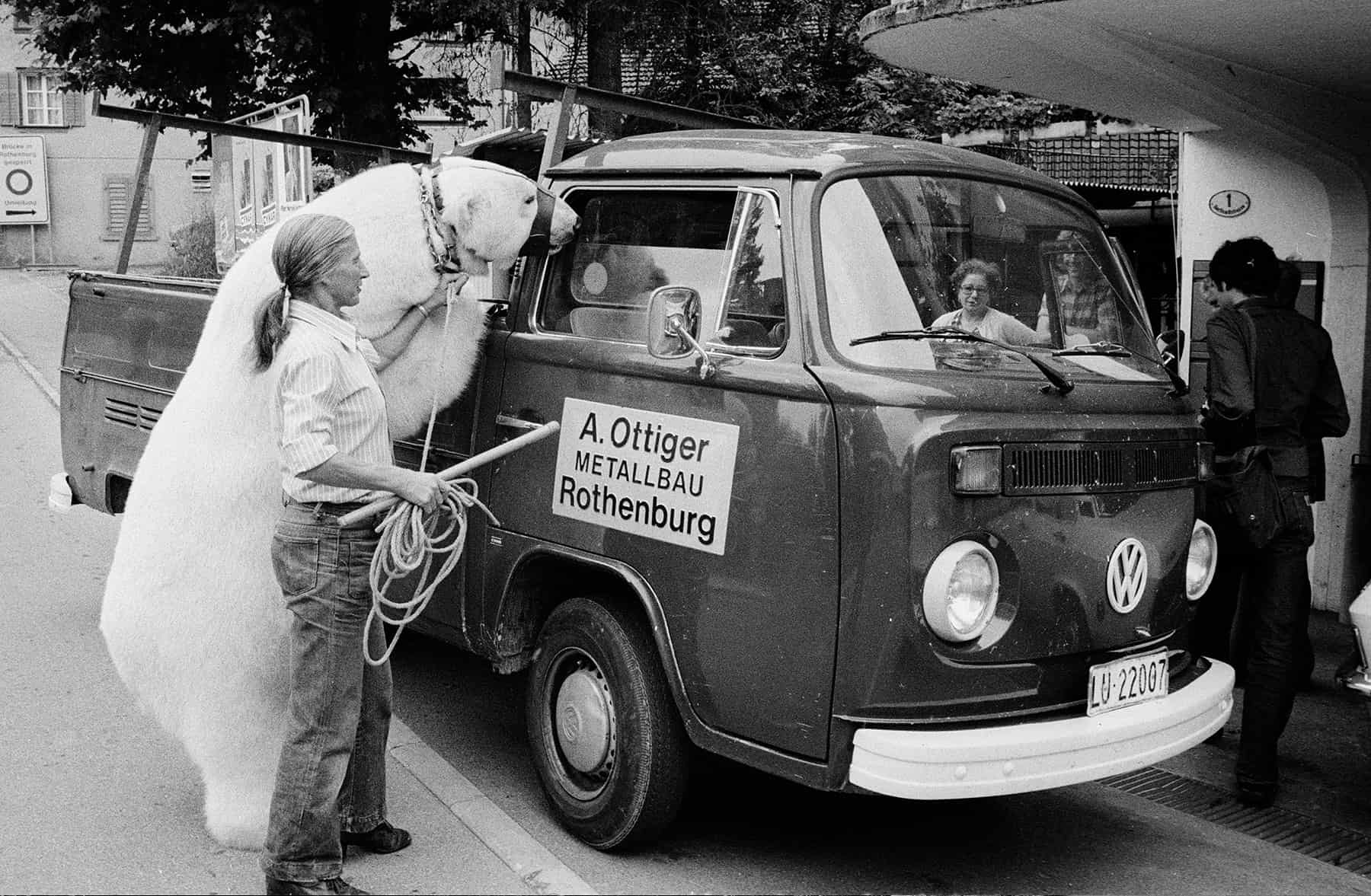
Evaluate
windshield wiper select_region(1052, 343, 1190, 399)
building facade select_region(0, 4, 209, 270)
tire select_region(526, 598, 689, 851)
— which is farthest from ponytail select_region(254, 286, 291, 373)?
building facade select_region(0, 4, 209, 270)

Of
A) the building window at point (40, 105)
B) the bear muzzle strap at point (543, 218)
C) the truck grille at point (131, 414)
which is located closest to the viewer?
the bear muzzle strap at point (543, 218)

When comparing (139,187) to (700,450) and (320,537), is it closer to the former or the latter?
(320,537)

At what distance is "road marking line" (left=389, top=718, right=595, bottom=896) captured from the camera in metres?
4.06

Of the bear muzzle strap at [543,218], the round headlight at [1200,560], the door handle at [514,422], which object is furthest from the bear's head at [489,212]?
the round headlight at [1200,560]

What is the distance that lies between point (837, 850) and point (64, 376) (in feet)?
17.6

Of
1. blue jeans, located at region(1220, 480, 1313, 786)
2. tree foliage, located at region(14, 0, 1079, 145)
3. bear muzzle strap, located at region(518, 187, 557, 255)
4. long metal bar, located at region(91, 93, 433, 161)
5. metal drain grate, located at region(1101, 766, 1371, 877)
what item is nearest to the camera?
bear muzzle strap, located at region(518, 187, 557, 255)

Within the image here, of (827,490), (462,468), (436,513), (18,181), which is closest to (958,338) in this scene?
(827,490)

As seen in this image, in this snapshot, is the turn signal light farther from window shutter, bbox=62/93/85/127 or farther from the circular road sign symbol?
window shutter, bbox=62/93/85/127

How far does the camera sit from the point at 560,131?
5.20m

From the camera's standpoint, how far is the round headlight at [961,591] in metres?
3.61

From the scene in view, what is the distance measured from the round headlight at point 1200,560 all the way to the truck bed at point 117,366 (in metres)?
4.25

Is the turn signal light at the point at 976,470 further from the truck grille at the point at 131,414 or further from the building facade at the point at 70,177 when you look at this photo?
the building facade at the point at 70,177

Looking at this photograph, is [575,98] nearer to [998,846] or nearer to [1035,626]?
[1035,626]

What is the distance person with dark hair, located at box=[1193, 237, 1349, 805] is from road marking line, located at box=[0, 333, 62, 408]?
12500 mm
